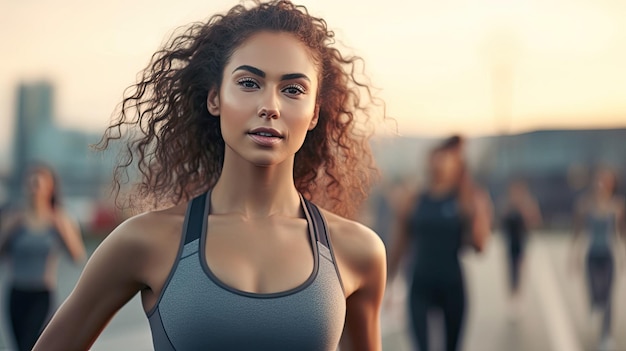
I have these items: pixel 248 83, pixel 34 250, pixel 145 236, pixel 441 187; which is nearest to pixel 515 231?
pixel 441 187

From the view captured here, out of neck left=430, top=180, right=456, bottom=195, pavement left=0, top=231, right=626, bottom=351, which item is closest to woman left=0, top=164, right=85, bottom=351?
→ pavement left=0, top=231, right=626, bottom=351

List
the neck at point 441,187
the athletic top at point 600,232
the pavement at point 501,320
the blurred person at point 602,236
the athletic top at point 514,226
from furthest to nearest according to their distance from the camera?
the athletic top at point 514,226
the athletic top at point 600,232
the blurred person at point 602,236
the pavement at point 501,320
the neck at point 441,187

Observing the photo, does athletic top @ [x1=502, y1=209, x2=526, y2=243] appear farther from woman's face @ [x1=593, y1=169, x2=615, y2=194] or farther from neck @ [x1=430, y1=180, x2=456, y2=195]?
neck @ [x1=430, y1=180, x2=456, y2=195]

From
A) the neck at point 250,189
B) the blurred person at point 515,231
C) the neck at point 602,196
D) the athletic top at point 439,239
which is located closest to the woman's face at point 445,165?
the athletic top at point 439,239

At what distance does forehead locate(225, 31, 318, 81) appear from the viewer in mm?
3207

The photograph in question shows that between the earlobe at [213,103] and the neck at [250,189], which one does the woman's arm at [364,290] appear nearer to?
the neck at [250,189]

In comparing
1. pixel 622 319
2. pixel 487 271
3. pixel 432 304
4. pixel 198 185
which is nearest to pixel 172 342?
pixel 198 185

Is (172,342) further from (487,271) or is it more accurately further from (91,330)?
(487,271)

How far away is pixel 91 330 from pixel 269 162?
648mm

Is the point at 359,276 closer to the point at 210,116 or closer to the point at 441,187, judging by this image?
the point at 210,116

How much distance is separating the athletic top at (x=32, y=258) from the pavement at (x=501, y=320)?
159cm

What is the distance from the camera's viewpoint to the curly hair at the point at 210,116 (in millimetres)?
3369

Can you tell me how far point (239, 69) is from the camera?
3219mm

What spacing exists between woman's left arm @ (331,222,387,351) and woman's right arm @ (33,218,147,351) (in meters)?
0.55
